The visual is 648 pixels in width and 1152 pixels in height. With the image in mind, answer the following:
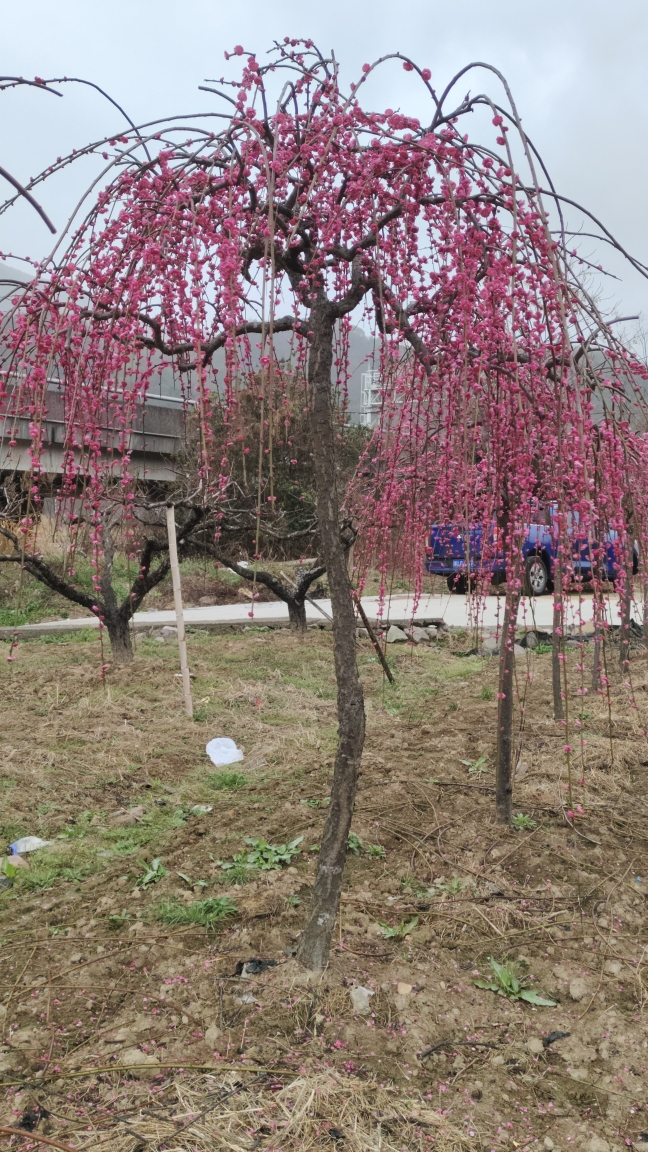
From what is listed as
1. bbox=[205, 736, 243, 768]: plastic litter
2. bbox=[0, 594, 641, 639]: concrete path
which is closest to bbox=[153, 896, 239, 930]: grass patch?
bbox=[205, 736, 243, 768]: plastic litter

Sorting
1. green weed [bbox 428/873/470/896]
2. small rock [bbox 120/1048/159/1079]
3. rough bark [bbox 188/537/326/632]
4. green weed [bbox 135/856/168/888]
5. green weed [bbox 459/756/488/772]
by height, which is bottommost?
small rock [bbox 120/1048/159/1079]

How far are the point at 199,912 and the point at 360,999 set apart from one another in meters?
0.65

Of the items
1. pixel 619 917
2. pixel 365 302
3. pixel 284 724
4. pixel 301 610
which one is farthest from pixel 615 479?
pixel 301 610

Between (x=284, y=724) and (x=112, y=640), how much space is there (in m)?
2.03

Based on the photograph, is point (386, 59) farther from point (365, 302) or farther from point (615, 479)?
point (615, 479)

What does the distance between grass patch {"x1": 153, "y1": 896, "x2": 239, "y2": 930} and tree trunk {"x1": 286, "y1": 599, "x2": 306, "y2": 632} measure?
5.72m

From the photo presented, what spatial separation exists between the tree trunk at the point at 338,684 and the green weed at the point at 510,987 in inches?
19.6

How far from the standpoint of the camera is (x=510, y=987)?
7.45 ft

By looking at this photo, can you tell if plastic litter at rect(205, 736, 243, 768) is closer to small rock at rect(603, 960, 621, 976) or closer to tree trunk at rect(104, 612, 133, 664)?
tree trunk at rect(104, 612, 133, 664)

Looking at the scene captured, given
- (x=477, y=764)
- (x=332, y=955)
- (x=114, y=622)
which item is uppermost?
(x=114, y=622)

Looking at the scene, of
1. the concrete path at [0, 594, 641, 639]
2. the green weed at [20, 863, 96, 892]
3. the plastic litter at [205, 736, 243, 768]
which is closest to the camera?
the green weed at [20, 863, 96, 892]

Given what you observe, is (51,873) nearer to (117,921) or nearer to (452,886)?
(117,921)

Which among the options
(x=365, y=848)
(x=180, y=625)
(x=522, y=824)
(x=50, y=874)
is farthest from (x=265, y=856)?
(x=180, y=625)

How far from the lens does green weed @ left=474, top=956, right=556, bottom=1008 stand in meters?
2.23
